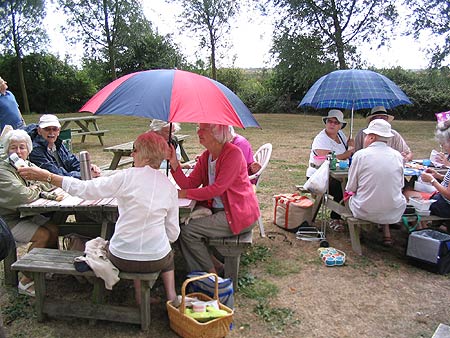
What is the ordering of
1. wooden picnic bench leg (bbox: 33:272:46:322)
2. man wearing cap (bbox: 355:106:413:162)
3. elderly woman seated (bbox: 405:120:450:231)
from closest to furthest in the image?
wooden picnic bench leg (bbox: 33:272:46:322), elderly woman seated (bbox: 405:120:450:231), man wearing cap (bbox: 355:106:413:162)

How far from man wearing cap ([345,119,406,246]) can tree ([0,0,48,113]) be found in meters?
23.2

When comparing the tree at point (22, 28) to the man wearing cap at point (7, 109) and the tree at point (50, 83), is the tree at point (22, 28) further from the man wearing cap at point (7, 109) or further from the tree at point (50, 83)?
the man wearing cap at point (7, 109)

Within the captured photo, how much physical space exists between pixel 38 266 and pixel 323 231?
3005 millimetres

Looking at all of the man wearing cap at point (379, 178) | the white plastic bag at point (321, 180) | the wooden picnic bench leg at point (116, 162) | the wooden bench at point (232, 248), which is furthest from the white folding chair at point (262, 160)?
the wooden picnic bench leg at point (116, 162)

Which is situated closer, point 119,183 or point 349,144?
point 119,183

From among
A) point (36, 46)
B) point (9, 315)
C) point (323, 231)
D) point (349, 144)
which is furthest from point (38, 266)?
point (36, 46)

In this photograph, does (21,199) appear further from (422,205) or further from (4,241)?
(422,205)

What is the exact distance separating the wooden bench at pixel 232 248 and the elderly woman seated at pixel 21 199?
1423mm

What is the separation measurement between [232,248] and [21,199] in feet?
5.51

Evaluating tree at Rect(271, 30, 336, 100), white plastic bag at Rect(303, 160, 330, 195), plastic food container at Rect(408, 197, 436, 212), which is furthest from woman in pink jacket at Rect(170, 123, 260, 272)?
tree at Rect(271, 30, 336, 100)

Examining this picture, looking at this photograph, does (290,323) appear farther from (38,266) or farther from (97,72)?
(97,72)

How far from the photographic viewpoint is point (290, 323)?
290cm

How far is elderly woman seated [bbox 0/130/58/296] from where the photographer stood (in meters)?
3.04

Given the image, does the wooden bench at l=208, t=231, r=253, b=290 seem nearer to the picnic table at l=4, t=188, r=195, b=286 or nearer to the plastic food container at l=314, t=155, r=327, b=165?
the picnic table at l=4, t=188, r=195, b=286
